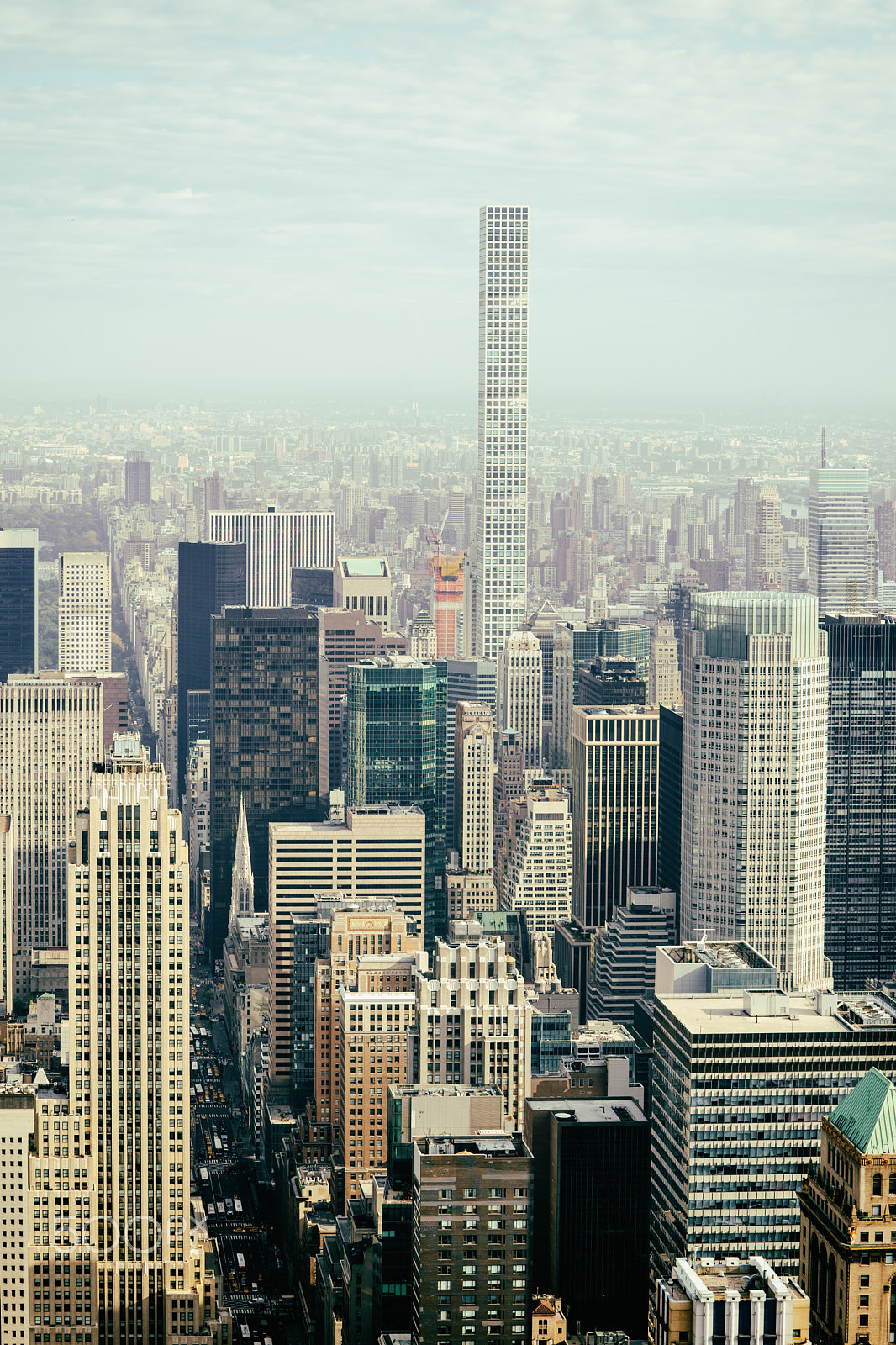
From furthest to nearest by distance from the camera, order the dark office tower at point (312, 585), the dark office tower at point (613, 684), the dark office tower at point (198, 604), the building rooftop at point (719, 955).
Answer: the dark office tower at point (312, 585) → the dark office tower at point (198, 604) → the dark office tower at point (613, 684) → the building rooftop at point (719, 955)

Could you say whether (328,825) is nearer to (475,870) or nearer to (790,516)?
(475,870)

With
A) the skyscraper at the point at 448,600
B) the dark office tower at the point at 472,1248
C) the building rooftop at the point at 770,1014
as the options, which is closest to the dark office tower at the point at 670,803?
the building rooftop at the point at 770,1014

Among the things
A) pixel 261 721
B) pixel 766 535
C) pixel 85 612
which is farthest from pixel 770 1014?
pixel 85 612

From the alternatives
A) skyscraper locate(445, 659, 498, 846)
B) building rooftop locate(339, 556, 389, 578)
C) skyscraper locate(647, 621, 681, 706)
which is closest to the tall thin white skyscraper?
skyscraper locate(445, 659, 498, 846)

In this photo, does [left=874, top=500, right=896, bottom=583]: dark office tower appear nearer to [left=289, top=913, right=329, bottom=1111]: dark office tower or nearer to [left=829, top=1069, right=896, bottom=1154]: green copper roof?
[left=289, top=913, right=329, bottom=1111]: dark office tower

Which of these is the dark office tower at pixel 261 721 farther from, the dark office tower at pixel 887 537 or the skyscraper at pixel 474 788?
the dark office tower at pixel 887 537

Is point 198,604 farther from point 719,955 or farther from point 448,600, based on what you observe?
point 719,955
